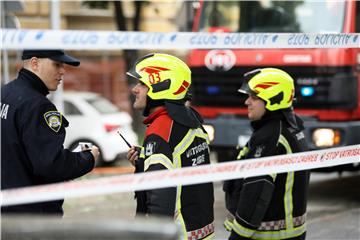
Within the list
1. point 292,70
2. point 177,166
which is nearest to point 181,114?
point 177,166

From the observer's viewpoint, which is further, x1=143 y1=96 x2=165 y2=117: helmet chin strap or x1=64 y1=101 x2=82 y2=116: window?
x1=64 y1=101 x2=82 y2=116: window

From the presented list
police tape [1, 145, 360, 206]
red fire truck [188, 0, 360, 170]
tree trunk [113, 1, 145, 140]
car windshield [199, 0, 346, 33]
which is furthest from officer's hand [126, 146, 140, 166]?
tree trunk [113, 1, 145, 140]

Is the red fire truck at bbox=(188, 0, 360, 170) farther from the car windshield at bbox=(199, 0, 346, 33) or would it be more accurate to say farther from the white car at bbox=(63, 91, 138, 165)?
the white car at bbox=(63, 91, 138, 165)

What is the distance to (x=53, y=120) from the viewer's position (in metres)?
3.74

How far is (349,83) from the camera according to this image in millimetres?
8477

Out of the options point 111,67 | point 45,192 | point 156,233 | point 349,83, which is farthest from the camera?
point 111,67

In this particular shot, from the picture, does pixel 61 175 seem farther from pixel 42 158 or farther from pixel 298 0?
pixel 298 0

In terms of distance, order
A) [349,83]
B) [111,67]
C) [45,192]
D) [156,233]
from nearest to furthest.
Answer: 1. [156,233]
2. [45,192]
3. [349,83]
4. [111,67]

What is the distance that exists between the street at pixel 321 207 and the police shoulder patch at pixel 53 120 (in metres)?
3.71

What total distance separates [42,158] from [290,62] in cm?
554

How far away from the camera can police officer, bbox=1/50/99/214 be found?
363 centimetres

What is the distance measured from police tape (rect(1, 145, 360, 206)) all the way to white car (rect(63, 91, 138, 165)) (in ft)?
31.7

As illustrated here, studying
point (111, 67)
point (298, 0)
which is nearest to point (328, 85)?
point (298, 0)

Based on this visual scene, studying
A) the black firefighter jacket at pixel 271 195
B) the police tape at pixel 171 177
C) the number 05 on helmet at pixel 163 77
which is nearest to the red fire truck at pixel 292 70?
the black firefighter jacket at pixel 271 195
